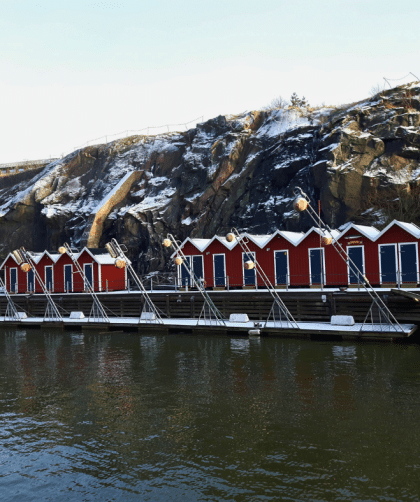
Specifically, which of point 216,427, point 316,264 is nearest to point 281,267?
point 316,264

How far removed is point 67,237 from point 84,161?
733 inches

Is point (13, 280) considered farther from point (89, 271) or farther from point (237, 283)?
point (237, 283)

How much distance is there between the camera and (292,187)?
60.5 m

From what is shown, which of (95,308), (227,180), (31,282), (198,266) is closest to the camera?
(95,308)

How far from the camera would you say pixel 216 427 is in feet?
45.8

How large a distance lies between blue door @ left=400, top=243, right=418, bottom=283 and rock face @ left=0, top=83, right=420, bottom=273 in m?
16.7

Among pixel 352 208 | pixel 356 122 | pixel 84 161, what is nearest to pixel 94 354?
pixel 352 208

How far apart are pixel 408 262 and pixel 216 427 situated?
25.3 metres

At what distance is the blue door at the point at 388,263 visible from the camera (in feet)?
115

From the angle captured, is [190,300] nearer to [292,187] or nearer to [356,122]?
[292,187]

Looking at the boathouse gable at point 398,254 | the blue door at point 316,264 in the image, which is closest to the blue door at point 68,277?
the blue door at point 316,264

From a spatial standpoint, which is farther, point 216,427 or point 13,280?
point 13,280

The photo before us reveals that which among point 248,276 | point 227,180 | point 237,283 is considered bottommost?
point 237,283

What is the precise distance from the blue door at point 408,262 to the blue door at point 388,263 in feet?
1.76
